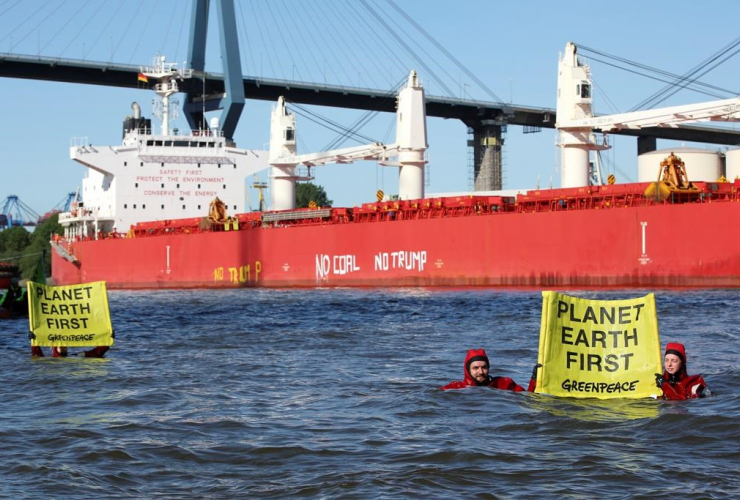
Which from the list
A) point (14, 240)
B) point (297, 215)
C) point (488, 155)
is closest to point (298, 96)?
point (488, 155)

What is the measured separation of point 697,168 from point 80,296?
3815cm

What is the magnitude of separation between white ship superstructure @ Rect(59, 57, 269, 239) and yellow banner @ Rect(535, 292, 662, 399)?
138 feet

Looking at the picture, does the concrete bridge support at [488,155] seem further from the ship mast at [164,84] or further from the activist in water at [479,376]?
the activist in water at [479,376]

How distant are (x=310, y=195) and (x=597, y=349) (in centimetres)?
11563

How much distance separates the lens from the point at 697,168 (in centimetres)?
4788

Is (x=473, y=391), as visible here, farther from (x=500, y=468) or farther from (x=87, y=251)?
(x=87, y=251)

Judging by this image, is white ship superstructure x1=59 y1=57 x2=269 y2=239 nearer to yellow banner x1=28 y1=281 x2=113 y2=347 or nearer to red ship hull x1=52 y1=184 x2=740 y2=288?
red ship hull x1=52 y1=184 x2=740 y2=288

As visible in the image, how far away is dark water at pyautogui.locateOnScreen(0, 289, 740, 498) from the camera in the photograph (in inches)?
308

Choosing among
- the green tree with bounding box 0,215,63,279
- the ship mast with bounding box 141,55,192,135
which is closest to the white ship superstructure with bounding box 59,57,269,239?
the ship mast with bounding box 141,55,192,135

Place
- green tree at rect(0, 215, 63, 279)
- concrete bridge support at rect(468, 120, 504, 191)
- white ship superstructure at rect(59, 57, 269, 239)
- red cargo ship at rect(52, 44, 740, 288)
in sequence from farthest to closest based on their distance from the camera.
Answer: green tree at rect(0, 215, 63, 279) < concrete bridge support at rect(468, 120, 504, 191) < white ship superstructure at rect(59, 57, 269, 239) < red cargo ship at rect(52, 44, 740, 288)

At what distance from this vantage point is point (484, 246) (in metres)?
33.6

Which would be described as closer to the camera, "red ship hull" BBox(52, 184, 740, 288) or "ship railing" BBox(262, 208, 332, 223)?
"red ship hull" BBox(52, 184, 740, 288)

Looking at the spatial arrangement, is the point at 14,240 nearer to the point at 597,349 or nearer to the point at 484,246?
the point at 484,246

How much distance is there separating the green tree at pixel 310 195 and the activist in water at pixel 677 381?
112m
